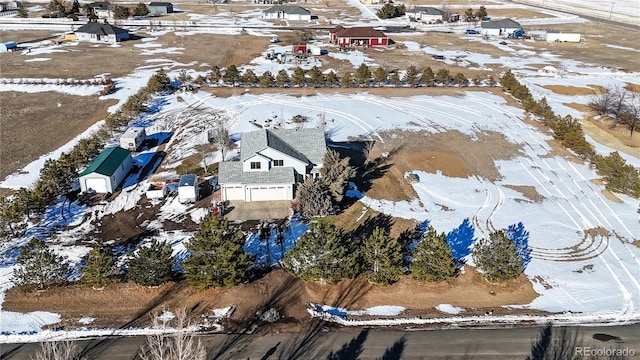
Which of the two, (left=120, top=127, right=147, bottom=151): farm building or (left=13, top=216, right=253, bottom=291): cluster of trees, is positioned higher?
(left=120, top=127, right=147, bottom=151): farm building

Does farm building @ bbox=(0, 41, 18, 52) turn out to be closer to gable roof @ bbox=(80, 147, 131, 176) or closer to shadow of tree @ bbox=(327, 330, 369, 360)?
gable roof @ bbox=(80, 147, 131, 176)

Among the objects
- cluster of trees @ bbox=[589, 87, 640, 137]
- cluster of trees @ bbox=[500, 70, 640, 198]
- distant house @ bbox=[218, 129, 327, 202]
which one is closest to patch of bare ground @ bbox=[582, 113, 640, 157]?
cluster of trees @ bbox=[589, 87, 640, 137]

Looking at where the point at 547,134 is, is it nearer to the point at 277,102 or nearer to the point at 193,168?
the point at 277,102

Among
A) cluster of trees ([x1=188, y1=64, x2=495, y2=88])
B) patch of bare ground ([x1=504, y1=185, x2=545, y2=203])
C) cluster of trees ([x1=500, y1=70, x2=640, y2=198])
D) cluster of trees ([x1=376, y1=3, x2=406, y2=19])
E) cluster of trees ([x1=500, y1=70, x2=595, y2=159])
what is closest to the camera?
patch of bare ground ([x1=504, y1=185, x2=545, y2=203])

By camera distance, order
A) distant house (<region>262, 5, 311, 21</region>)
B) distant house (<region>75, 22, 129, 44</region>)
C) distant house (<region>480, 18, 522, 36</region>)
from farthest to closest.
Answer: distant house (<region>262, 5, 311, 21</region>) → distant house (<region>480, 18, 522, 36</region>) → distant house (<region>75, 22, 129, 44</region>)

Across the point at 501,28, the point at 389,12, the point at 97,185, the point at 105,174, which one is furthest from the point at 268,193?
the point at 389,12

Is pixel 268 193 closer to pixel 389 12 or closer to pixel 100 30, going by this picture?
pixel 100 30

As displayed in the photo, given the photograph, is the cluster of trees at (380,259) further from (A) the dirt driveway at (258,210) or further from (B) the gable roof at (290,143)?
(B) the gable roof at (290,143)
